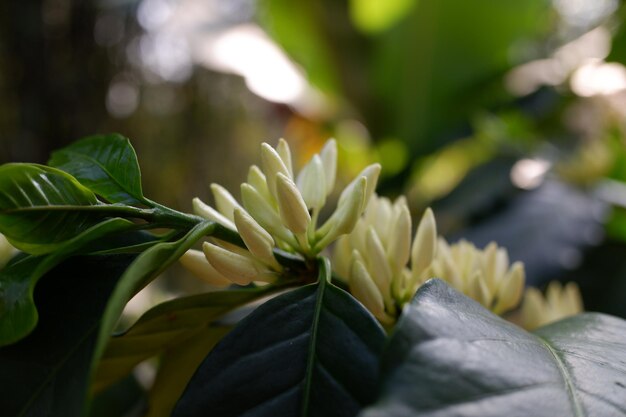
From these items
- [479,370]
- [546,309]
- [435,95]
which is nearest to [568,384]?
[479,370]

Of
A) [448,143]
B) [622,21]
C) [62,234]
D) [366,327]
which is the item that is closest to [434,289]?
[366,327]

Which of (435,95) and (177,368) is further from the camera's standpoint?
(435,95)

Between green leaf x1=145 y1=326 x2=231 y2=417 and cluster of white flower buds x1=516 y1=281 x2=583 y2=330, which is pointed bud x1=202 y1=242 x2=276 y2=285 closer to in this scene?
green leaf x1=145 y1=326 x2=231 y2=417

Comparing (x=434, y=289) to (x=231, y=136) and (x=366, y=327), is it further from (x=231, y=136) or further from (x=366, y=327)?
(x=231, y=136)

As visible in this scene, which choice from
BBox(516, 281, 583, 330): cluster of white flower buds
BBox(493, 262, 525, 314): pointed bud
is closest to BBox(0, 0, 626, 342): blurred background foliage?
BBox(516, 281, 583, 330): cluster of white flower buds

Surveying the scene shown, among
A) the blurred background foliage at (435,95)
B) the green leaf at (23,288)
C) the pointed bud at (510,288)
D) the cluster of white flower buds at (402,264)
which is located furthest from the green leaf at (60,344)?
the blurred background foliage at (435,95)

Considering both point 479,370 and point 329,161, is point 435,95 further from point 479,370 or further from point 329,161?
point 479,370
